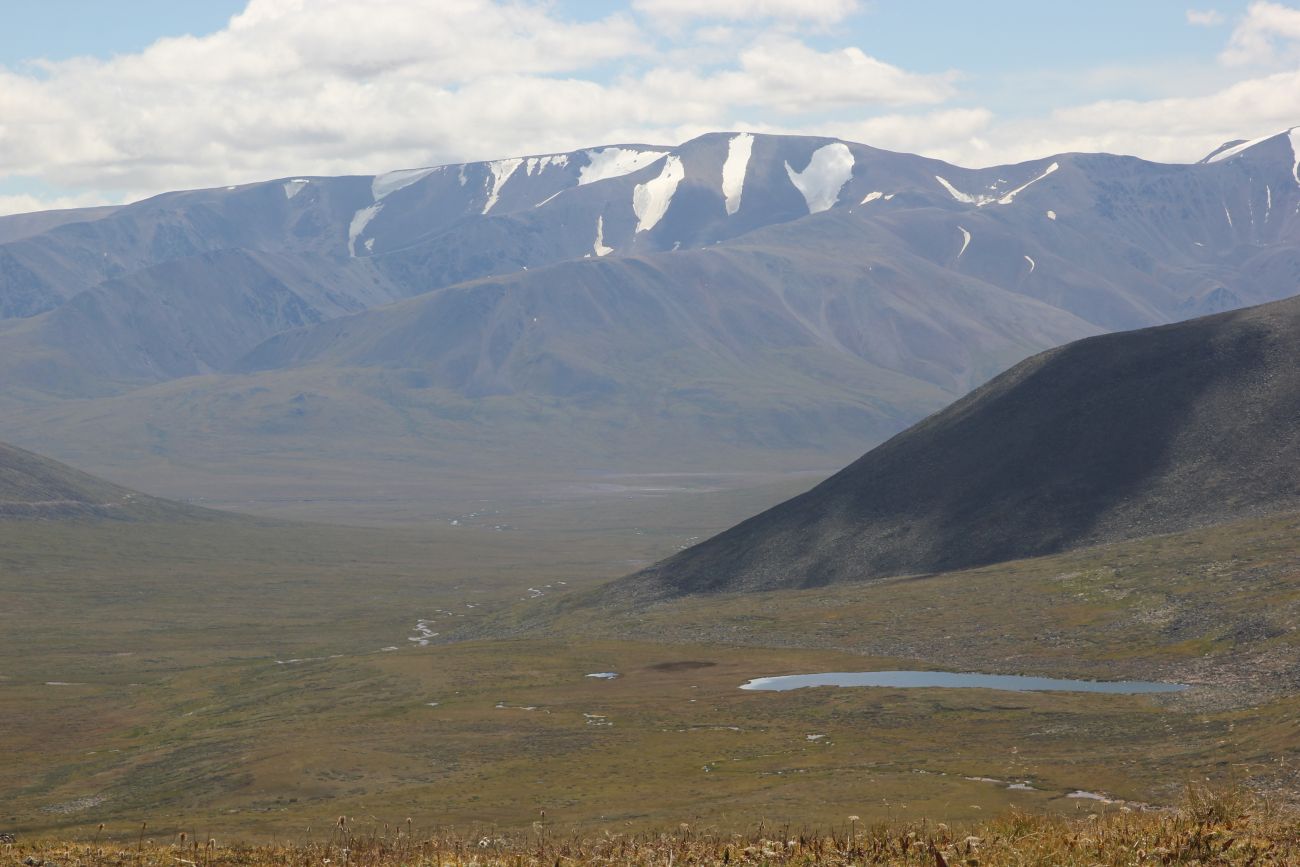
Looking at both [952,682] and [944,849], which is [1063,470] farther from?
[944,849]

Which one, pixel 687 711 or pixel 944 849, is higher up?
pixel 944 849

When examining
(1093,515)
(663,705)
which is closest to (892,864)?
(663,705)

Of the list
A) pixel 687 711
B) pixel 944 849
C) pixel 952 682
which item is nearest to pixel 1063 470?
pixel 952 682

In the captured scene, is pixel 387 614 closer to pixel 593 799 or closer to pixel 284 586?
pixel 284 586

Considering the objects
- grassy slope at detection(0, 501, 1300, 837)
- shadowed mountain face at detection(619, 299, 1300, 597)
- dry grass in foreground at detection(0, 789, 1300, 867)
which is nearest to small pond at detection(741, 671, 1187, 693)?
grassy slope at detection(0, 501, 1300, 837)

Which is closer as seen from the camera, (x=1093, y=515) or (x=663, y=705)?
(x=663, y=705)
